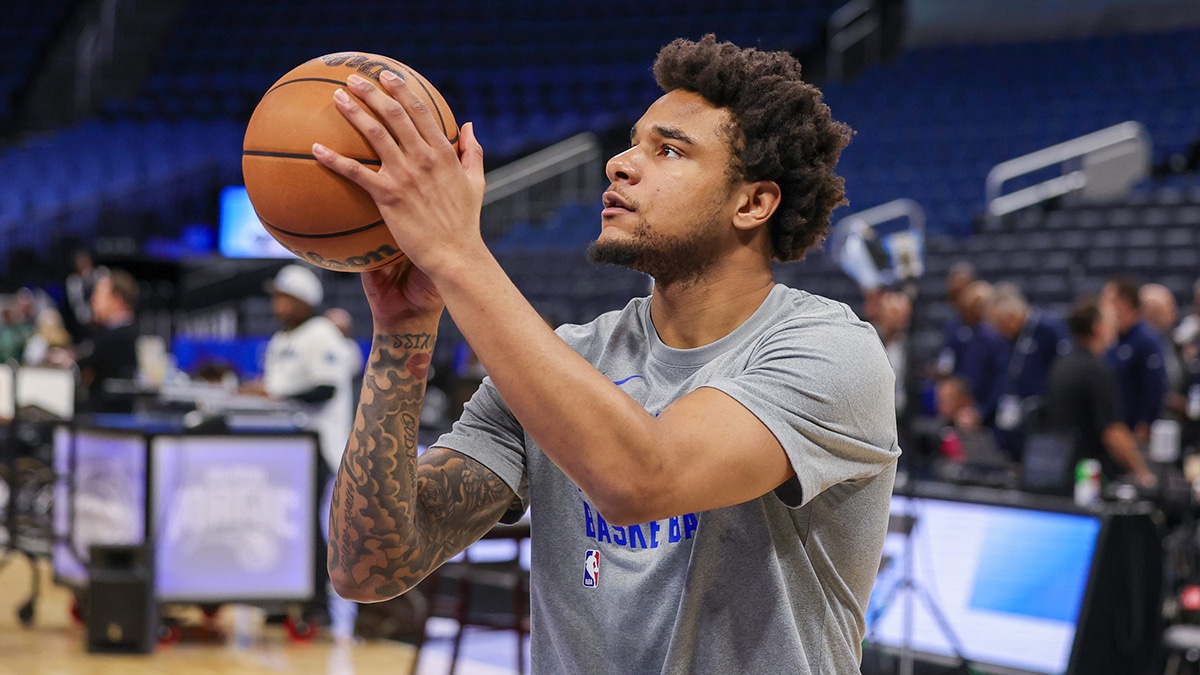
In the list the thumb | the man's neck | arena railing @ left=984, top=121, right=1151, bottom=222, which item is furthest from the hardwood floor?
arena railing @ left=984, top=121, right=1151, bottom=222

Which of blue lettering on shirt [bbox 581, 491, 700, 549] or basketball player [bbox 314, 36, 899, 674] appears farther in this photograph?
blue lettering on shirt [bbox 581, 491, 700, 549]

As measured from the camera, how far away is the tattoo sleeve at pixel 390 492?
1640 mm

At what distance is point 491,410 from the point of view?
5.97ft

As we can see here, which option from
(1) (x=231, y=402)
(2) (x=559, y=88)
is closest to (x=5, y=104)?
(2) (x=559, y=88)

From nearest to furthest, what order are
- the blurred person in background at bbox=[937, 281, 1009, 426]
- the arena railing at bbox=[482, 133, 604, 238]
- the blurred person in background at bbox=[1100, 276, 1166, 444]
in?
the blurred person in background at bbox=[1100, 276, 1166, 444], the blurred person in background at bbox=[937, 281, 1009, 426], the arena railing at bbox=[482, 133, 604, 238]

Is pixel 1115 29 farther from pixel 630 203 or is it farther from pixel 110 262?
pixel 630 203

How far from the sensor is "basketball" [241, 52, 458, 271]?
150cm

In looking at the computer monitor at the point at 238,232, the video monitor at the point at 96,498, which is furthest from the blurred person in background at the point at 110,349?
the computer monitor at the point at 238,232

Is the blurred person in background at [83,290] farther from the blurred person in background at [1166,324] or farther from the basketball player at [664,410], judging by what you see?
the basketball player at [664,410]

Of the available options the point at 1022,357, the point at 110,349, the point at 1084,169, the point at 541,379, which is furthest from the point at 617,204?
the point at 1084,169

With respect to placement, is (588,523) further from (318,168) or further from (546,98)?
(546,98)

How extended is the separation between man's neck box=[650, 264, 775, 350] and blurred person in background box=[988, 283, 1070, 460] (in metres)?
6.67

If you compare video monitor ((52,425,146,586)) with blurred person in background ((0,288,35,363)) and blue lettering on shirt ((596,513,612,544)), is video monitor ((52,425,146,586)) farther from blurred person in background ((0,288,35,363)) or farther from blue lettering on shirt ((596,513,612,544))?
blurred person in background ((0,288,35,363))

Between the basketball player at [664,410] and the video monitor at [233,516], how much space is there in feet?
16.1
